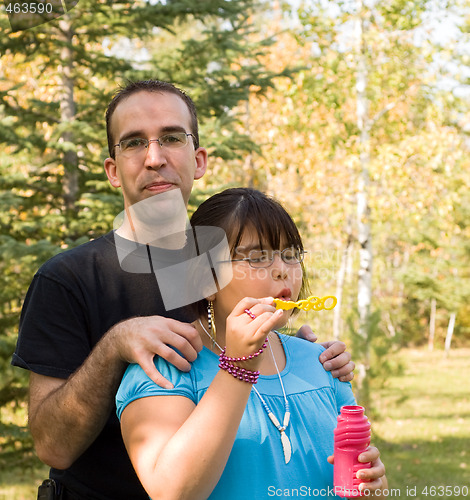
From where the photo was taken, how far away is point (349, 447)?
1497mm

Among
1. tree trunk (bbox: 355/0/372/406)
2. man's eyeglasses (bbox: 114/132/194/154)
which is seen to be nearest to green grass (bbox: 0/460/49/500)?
man's eyeglasses (bbox: 114/132/194/154)

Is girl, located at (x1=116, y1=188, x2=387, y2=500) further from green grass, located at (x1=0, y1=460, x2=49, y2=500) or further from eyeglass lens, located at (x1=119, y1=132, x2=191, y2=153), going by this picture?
green grass, located at (x1=0, y1=460, x2=49, y2=500)

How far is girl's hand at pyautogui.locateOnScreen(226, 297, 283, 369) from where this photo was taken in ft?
4.32

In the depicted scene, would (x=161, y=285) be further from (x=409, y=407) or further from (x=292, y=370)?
(x=409, y=407)

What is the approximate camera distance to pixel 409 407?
39.6 ft

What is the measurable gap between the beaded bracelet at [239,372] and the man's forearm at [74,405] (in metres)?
0.39

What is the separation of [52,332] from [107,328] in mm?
180

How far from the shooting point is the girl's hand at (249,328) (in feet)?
4.32

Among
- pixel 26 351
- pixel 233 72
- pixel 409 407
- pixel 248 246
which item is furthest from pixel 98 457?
pixel 409 407

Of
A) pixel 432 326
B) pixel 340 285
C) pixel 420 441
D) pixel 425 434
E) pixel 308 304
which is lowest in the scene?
pixel 432 326

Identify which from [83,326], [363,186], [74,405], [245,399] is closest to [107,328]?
[83,326]

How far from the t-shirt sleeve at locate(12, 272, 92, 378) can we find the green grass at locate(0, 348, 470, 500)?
4183mm

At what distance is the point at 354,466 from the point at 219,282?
55 centimetres

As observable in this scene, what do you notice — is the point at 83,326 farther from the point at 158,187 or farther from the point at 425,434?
the point at 425,434
